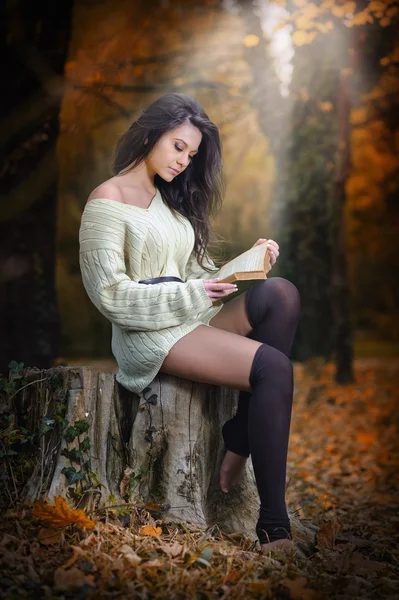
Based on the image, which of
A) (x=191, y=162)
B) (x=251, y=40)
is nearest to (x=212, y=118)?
(x=251, y=40)

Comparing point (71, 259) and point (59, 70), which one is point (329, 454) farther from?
point (71, 259)

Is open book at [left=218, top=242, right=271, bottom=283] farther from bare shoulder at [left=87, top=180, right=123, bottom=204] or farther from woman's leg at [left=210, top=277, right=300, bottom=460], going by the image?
bare shoulder at [left=87, top=180, right=123, bottom=204]

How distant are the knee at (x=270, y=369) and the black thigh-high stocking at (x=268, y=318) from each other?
0.18 meters

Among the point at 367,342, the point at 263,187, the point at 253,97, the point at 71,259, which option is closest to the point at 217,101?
the point at 253,97

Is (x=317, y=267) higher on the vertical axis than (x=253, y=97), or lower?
lower

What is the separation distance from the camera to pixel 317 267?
355 inches

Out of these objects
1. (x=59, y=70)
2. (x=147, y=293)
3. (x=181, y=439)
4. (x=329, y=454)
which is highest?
(x=59, y=70)

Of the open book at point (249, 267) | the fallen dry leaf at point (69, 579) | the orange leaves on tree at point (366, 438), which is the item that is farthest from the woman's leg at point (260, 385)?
the orange leaves on tree at point (366, 438)

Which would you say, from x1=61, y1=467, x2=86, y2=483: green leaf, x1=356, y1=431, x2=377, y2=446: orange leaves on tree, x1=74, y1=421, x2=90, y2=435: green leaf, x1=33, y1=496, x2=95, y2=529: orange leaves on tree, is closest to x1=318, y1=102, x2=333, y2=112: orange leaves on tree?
x1=356, y1=431, x2=377, y2=446: orange leaves on tree

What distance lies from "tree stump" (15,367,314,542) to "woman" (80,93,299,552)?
101 millimetres

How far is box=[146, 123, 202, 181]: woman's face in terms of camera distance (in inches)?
112

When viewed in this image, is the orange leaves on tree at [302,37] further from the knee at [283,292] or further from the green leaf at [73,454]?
the green leaf at [73,454]

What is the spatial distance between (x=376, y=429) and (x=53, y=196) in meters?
3.75

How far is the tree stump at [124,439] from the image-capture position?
8.80 ft
